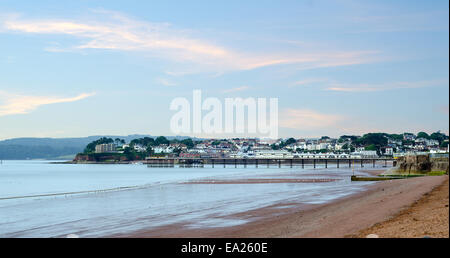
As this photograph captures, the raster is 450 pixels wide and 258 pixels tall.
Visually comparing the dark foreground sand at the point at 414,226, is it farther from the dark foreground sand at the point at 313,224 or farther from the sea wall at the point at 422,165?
the sea wall at the point at 422,165

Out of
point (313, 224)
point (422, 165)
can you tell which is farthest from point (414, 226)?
point (422, 165)

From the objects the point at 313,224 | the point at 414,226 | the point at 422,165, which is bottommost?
the point at 313,224

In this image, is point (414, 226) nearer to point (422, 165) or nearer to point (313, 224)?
point (313, 224)

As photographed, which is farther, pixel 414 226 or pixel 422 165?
pixel 422 165

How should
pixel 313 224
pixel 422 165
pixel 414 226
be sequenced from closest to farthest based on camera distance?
1. pixel 414 226
2. pixel 313 224
3. pixel 422 165

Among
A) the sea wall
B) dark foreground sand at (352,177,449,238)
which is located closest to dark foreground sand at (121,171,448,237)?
dark foreground sand at (352,177,449,238)

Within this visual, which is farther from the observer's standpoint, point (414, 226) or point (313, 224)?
point (313, 224)

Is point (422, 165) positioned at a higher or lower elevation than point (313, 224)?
higher

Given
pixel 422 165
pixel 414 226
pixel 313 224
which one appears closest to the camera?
pixel 414 226

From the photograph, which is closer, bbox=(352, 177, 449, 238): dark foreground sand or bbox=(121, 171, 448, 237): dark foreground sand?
bbox=(352, 177, 449, 238): dark foreground sand

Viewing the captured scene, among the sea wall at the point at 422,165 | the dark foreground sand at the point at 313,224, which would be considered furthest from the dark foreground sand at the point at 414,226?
the sea wall at the point at 422,165

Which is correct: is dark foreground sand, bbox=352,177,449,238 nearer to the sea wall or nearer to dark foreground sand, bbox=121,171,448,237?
dark foreground sand, bbox=121,171,448,237

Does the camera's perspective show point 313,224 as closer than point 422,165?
Yes
